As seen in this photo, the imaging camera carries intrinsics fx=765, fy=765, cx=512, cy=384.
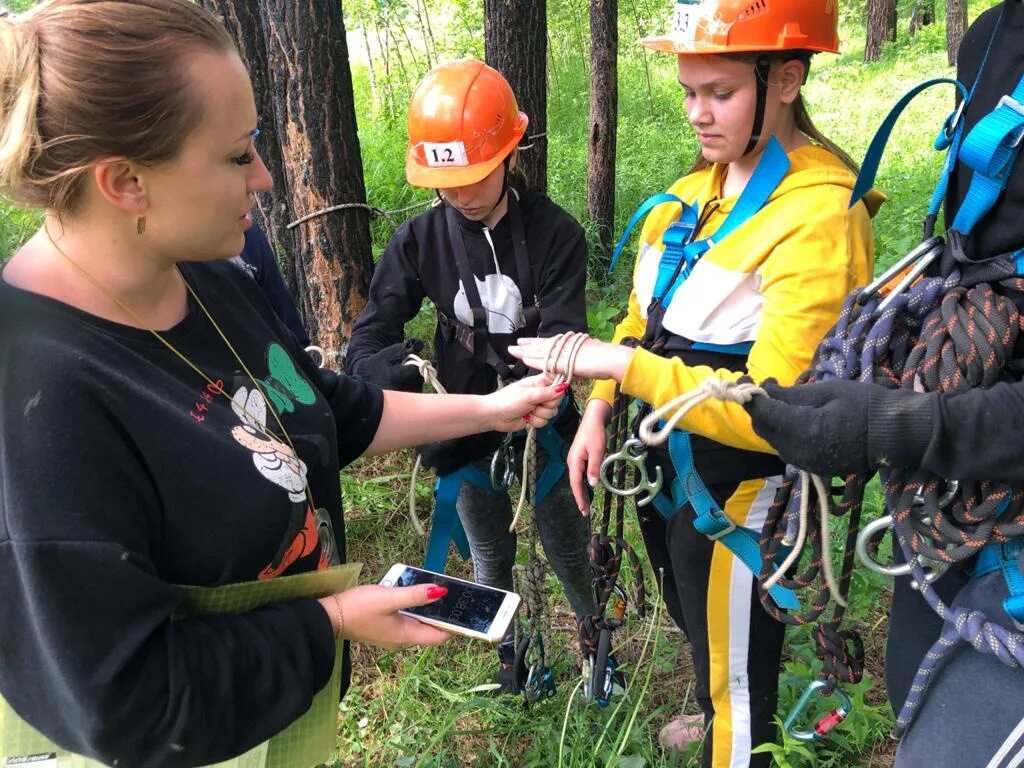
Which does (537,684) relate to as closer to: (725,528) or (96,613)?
(725,528)

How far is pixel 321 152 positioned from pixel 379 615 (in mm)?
2561

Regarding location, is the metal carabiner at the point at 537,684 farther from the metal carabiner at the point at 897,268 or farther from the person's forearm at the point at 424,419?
the metal carabiner at the point at 897,268

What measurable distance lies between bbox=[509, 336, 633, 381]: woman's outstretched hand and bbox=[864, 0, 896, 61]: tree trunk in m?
18.8

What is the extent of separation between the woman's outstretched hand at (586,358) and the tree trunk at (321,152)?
6.29 feet

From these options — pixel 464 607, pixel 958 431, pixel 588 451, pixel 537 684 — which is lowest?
pixel 537 684

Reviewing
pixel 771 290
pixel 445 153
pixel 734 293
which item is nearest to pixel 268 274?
pixel 445 153

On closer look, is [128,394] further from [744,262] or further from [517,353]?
[744,262]

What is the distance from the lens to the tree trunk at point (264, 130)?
444 centimetres

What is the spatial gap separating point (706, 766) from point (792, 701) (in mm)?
583

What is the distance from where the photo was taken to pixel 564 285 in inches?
99.9

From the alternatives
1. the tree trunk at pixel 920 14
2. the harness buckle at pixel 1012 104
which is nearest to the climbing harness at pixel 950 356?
the harness buckle at pixel 1012 104

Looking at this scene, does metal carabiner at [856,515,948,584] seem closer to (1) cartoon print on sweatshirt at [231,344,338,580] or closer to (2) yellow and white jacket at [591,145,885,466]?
(2) yellow and white jacket at [591,145,885,466]

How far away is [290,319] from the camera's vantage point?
2842 mm

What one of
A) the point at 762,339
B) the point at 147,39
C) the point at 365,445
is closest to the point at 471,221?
the point at 365,445
